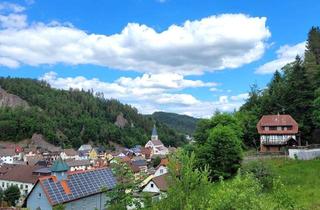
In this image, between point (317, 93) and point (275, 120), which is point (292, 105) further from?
point (317, 93)

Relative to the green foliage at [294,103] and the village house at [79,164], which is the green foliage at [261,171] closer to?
the green foliage at [294,103]

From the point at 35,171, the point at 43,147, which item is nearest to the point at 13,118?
the point at 43,147

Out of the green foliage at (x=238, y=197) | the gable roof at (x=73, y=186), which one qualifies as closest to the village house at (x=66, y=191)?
the gable roof at (x=73, y=186)

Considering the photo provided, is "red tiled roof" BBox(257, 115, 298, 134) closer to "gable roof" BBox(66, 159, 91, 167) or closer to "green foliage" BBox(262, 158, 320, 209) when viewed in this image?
"green foliage" BBox(262, 158, 320, 209)

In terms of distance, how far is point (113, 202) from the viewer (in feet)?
93.2

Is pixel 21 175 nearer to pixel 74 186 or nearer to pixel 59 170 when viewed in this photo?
pixel 59 170

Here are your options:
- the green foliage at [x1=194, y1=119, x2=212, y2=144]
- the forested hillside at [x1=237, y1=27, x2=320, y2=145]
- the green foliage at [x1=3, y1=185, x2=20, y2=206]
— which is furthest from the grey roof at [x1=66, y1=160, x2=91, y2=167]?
the green foliage at [x1=194, y1=119, x2=212, y2=144]

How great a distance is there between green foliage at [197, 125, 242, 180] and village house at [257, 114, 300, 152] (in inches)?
641

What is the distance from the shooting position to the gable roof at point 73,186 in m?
45.6

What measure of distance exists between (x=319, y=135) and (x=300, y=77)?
356 inches

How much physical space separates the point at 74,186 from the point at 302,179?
1078 inches

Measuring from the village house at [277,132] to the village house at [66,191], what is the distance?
25933 mm

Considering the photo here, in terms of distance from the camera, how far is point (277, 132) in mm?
59188

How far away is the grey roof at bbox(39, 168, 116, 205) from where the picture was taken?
150ft
